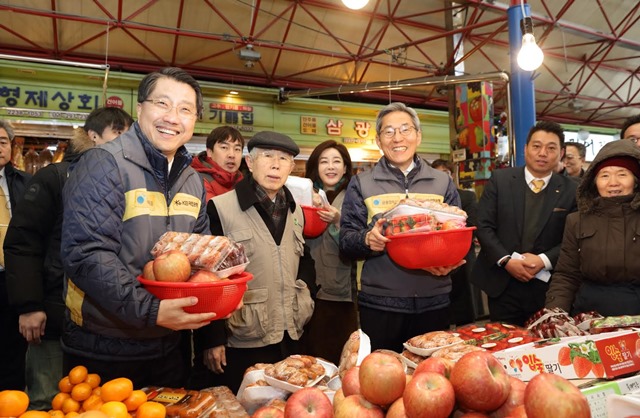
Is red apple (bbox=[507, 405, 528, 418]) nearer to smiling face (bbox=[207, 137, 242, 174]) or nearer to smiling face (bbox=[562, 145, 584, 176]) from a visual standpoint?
smiling face (bbox=[207, 137, 242, 174])

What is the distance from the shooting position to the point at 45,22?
7.91 metres

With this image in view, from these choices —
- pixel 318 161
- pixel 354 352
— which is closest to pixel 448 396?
pixel 354 352

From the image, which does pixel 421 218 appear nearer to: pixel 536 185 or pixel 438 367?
pixel 438 367

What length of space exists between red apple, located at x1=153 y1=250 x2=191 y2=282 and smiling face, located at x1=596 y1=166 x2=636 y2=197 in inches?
A: 81.7

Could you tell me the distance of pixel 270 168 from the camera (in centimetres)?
229

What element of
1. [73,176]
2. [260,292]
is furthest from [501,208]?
[73,176]

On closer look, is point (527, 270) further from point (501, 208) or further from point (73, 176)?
point (73, 176)

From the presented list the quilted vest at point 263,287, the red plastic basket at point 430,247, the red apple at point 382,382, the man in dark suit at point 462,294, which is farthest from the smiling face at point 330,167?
the red apple at point 382,382

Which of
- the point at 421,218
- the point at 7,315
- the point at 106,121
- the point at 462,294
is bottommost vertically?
the point at 462,294

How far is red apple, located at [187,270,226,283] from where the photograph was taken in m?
1.44

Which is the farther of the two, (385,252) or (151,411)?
(385,252)

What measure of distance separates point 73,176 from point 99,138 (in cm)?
121

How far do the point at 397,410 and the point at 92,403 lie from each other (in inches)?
36.9

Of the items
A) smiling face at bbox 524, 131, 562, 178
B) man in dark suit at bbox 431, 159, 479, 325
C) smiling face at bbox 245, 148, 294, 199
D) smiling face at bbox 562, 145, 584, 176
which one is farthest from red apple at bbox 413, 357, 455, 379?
smiling face at bbox 562, 145, 584, 176
